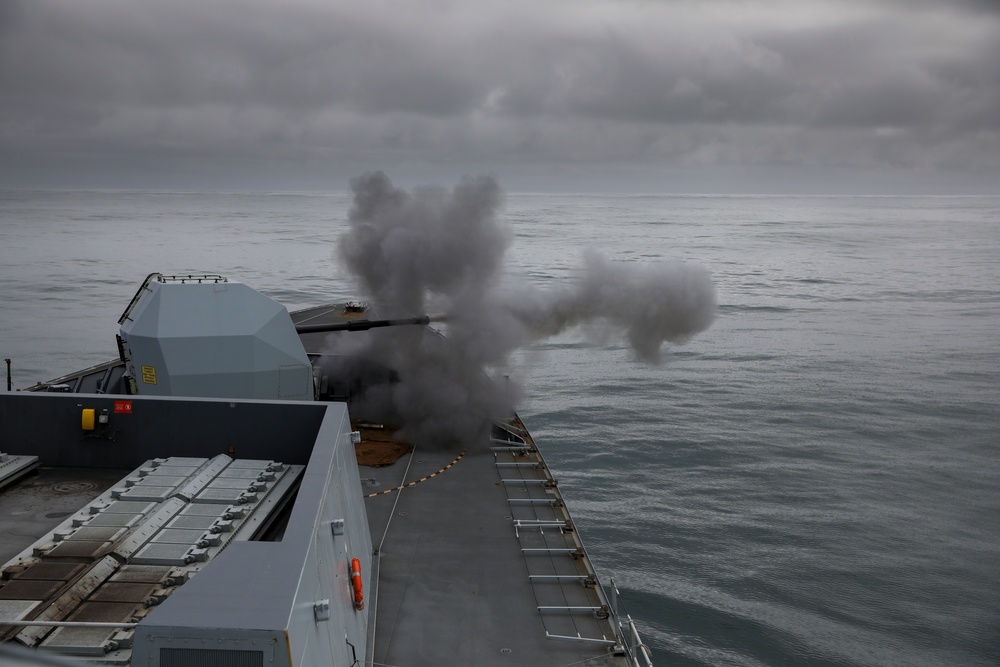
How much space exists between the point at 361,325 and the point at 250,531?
14.5 m

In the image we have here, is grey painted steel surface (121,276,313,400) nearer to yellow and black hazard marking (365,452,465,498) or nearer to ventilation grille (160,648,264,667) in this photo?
yellow and black hazard marking (365,452,465,498)

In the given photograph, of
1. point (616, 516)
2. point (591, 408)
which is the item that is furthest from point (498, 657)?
point (591, 408)

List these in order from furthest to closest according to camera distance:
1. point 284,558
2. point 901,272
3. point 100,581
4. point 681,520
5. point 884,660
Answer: point 901,272, point 681,520, point 884,660, point 100,581, point 284,558

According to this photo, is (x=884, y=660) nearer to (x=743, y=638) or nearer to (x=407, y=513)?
(x=743, y=638)

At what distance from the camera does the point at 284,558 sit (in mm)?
4211

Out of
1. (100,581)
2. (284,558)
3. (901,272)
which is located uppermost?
(284,558)

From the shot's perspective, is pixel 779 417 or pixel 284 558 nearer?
pixel 284 558

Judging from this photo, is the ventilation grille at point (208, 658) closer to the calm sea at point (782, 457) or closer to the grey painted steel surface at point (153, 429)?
the grey painted steel surface at point (153, 429)

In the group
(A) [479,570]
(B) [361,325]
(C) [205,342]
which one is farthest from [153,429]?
(B) [361,325]

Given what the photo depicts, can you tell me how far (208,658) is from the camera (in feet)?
11.4

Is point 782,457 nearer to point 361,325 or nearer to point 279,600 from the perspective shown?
point 361,325

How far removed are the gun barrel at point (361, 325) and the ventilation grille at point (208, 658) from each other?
16.4 metres

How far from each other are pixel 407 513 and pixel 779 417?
16.3 m

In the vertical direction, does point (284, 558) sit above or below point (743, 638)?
above
